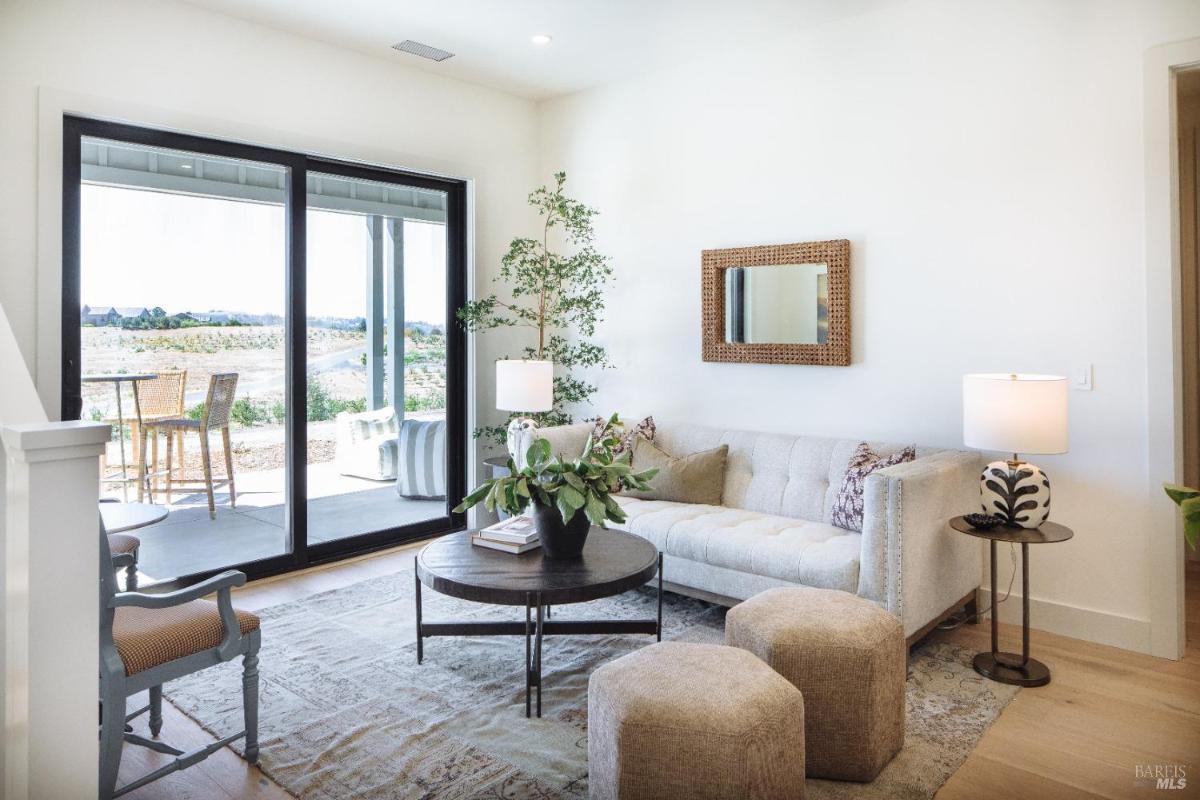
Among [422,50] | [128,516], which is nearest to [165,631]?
[128,516]

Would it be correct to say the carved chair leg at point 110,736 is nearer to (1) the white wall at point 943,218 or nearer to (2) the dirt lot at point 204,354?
(2) the dirt lot at point 204,354

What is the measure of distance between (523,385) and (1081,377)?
2720 millimetres

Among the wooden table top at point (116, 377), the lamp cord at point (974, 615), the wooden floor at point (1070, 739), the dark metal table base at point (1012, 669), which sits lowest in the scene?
the wooden floor at point (1070, 739)

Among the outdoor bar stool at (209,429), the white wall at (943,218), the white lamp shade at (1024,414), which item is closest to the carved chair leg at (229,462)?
the outdoor bar stool at (209,429)

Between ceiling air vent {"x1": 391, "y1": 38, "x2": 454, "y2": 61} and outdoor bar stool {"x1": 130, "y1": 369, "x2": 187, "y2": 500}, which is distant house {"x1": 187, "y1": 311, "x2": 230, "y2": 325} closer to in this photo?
outdoor bar stool {"x1": 130, "y1": 369, "x2": 187, "y2": 500}

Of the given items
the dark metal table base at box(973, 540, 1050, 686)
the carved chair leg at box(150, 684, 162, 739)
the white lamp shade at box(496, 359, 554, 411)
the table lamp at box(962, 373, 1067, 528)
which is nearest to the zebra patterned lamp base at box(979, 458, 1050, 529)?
the table lamp at box(962, 373, 1067, 528)

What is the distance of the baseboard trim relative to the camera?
3.19 m

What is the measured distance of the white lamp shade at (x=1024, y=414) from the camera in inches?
112

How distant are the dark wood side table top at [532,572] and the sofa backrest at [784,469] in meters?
1.06

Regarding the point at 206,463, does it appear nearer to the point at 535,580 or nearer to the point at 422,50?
the point at 535,580

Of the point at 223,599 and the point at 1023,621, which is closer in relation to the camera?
the point at 223,599

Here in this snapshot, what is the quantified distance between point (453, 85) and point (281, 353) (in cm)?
208

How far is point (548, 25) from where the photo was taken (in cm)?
412

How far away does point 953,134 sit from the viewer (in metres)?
3.62
